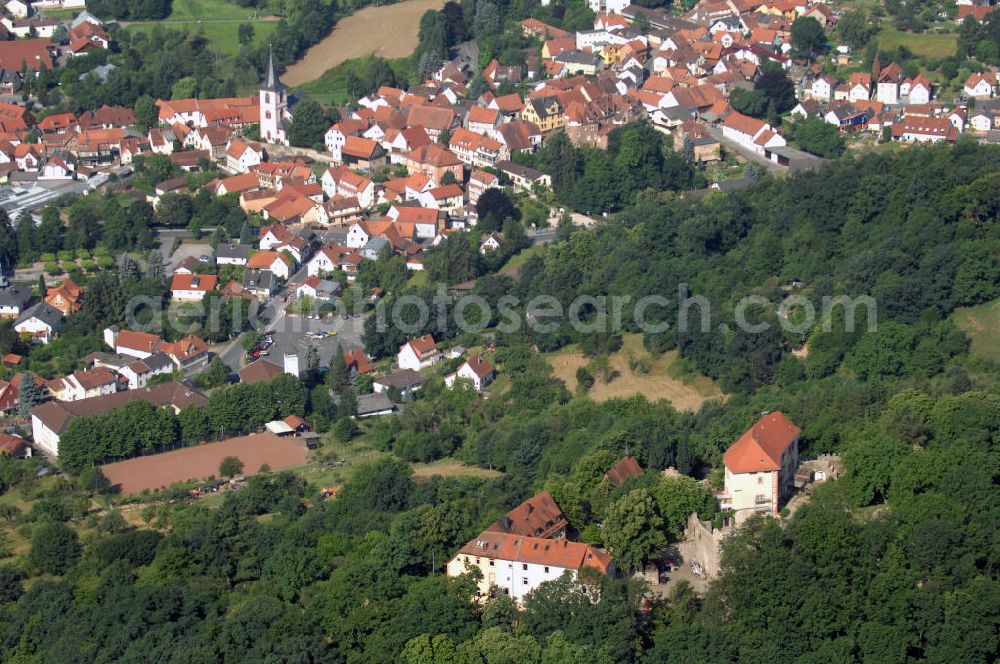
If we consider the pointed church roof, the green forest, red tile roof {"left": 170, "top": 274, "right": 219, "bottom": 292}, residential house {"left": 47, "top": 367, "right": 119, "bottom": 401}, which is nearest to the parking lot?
the green forest

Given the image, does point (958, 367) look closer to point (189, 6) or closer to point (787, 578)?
point (787, 578)

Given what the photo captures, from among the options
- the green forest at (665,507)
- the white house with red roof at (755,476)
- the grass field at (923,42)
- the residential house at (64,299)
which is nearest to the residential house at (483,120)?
the green forest at (665,507)

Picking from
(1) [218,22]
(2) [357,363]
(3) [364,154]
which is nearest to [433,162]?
(3) [364,154]

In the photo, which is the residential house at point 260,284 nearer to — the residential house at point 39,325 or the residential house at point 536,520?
the residential house at point 39,325

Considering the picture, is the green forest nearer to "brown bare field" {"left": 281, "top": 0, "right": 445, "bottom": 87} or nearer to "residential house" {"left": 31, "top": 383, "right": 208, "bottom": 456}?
"residential house" {"left": 31, "top": 383, "right": 208, "bottom": 456}

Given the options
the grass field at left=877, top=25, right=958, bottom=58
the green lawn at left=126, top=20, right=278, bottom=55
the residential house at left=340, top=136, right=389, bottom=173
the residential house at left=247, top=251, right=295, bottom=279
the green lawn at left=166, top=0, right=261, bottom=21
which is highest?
the grass field at left=877, top=25, right=958, bottom=58

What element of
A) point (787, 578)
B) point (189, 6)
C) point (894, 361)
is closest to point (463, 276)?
point (894, 361)
